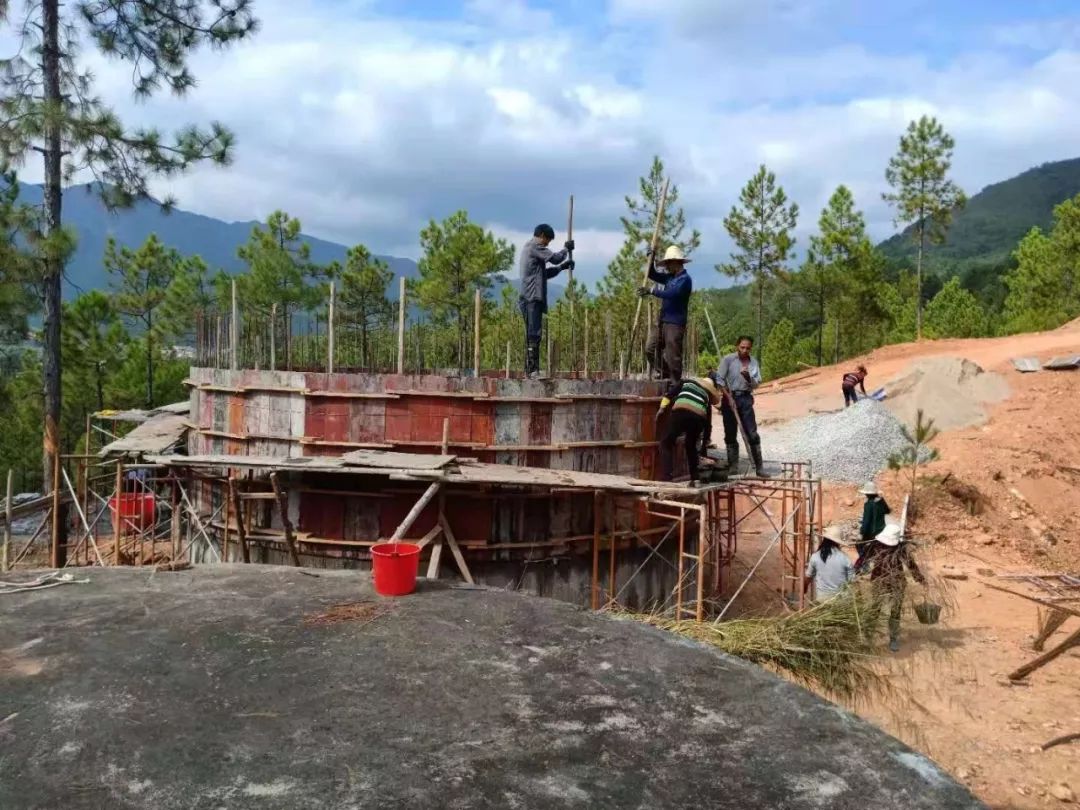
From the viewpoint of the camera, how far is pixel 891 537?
917 centimetres

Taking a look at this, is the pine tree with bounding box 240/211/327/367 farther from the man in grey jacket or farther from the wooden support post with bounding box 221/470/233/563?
the man in grey jacket

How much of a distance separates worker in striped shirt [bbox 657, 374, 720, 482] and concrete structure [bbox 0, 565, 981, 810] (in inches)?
186

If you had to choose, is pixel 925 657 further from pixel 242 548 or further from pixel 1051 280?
pixel 1051 280

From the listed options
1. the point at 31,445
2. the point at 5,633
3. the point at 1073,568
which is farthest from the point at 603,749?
the point at 31,445

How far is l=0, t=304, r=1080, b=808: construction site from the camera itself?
11.4 feet

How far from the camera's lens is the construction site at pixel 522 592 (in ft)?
11.4

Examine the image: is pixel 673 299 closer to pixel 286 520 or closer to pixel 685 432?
pixel 685 432

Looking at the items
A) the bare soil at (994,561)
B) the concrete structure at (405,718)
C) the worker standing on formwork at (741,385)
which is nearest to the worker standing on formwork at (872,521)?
the bare soil at (994,561)

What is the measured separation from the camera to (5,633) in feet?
15.7

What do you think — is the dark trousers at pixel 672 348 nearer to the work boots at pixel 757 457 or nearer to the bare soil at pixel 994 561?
the work boots at pixel 757 457

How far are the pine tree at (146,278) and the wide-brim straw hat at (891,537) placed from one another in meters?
22.5

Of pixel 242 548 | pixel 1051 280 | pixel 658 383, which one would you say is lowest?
pixel 242 548

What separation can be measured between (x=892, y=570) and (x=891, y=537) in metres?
1.00

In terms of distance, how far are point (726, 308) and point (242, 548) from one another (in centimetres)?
6086
